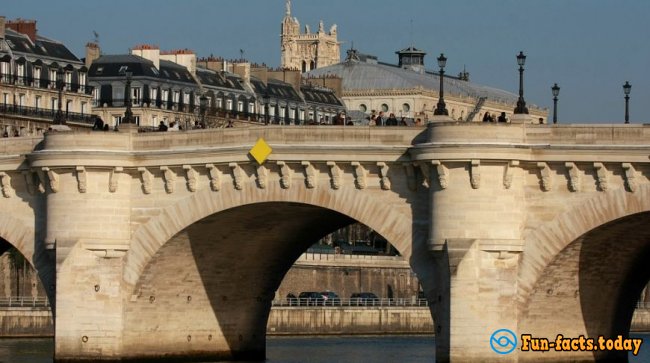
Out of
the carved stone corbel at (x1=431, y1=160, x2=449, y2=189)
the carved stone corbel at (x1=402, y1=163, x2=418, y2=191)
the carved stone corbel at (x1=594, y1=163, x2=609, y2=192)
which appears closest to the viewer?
the carved stone corbel at (x1=594, y1=163, x2=609, y2=192)

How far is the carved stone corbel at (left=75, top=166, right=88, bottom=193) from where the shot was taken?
66562 millimetres

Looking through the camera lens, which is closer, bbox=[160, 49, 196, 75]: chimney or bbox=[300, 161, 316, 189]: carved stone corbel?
bbox=[300, 161, 316, 189]: carved stone corbel

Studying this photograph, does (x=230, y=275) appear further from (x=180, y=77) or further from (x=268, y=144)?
(x=180, y=77)

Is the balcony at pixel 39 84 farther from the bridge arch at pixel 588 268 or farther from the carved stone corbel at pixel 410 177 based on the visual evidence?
the carved stone corbel at pixel 410 177

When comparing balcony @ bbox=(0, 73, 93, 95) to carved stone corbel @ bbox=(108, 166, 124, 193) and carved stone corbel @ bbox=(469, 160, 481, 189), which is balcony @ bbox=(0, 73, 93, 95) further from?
carved stone corbel @ bbox=(469, 160, 481, 189)

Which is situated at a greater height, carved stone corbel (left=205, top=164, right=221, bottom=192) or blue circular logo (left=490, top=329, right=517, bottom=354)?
carved stone corbel (left=205, top=164, right=221, bottom=192)

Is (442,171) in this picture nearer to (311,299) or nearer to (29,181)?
(29,181)

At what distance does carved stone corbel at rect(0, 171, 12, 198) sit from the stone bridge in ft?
0.23

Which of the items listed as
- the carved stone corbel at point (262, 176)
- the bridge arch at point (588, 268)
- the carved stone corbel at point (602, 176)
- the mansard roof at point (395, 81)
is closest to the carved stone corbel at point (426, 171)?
the bridge arch at point (588, 268)

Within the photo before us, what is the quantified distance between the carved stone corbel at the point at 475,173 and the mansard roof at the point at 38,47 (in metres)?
65.5

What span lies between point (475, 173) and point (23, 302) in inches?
1924

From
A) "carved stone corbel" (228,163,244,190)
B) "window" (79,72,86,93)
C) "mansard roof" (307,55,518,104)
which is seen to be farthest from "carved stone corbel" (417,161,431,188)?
"mansard roof" (307,55,518,104)

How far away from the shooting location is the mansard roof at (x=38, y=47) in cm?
12131

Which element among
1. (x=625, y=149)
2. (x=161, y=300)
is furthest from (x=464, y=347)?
(x=161, y=300)
